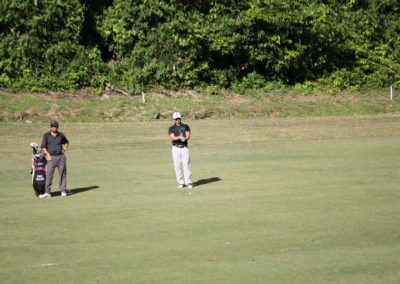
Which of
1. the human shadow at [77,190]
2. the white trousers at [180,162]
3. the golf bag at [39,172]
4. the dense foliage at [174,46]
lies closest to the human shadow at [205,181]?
the white trousers at [180,162]

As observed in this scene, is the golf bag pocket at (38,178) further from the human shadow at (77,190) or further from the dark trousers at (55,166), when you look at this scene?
the human shadow at (77,190)

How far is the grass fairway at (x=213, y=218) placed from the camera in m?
12.3

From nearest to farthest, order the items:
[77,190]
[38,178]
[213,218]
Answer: [213,218], [38,178], [77,190]

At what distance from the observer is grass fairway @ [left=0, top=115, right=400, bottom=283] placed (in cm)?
1228

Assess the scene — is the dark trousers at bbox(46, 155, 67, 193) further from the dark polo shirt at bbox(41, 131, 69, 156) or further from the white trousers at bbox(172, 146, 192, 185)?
the white trousers at bbox(172, 146, 192, 185)

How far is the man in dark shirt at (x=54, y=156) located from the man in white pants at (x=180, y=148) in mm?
2593

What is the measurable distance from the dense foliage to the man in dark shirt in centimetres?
2364

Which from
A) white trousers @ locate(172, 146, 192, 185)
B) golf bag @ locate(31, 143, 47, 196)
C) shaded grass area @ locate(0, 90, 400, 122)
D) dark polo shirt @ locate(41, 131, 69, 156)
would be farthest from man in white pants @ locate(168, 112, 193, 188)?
shaded grass area @ locate(0, 90, 400, 122)

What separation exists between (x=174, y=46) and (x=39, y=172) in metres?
27.3

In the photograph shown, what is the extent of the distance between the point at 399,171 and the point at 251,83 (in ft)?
79.7

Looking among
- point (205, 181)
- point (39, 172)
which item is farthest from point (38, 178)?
point (205, 181)

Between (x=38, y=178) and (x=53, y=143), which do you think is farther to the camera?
(x=53, y=143)

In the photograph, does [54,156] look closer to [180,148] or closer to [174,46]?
[180,148]

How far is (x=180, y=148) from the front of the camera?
71.1 ft
